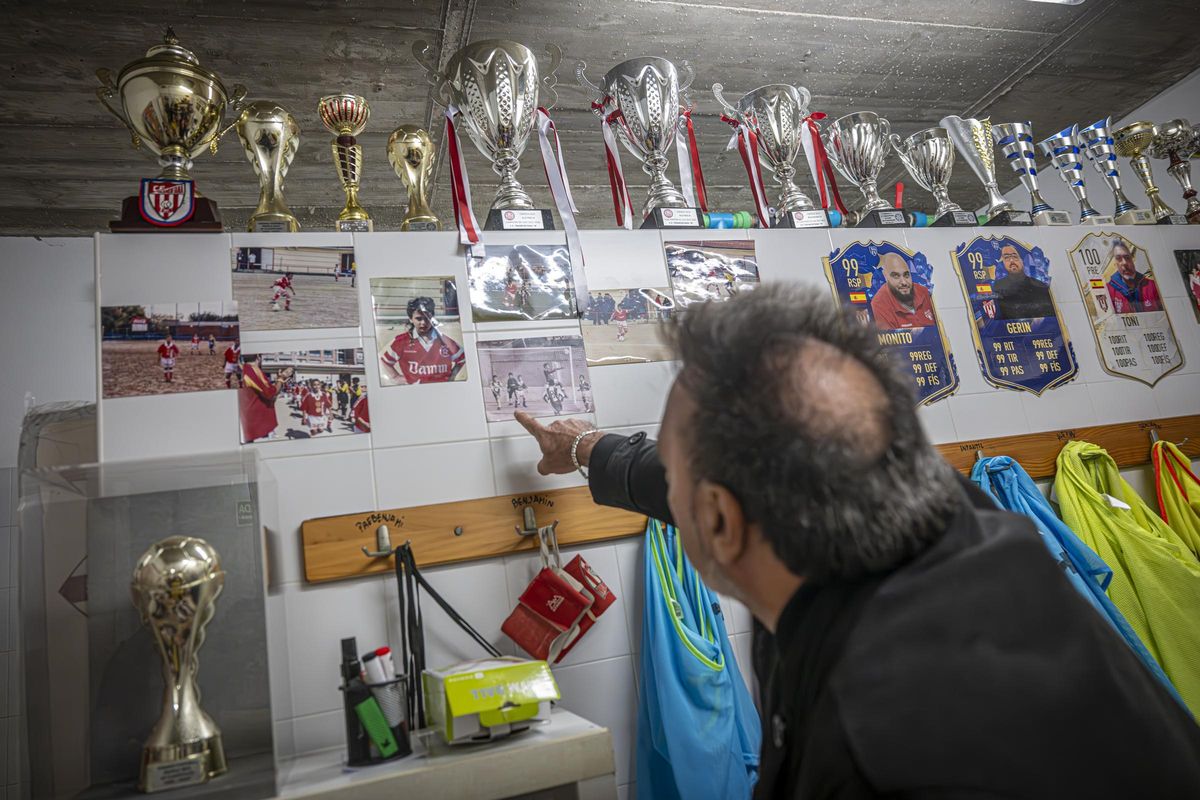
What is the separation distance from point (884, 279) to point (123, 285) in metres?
1.96

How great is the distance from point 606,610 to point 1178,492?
1687mm

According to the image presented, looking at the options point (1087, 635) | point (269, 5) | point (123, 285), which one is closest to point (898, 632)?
point (1087, 635)

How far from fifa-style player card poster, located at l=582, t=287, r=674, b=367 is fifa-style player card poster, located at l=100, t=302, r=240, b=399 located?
0.82 meters

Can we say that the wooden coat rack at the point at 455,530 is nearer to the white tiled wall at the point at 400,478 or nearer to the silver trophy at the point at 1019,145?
the white tiled wall at the point at 400,478

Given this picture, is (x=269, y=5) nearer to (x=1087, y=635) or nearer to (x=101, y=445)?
(x=101, y=445)

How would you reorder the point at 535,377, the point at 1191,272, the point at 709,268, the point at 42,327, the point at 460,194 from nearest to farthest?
the point at 535,377, the point at 460,194, the point at 709,268, the point at 1191,272, the point at 42,327

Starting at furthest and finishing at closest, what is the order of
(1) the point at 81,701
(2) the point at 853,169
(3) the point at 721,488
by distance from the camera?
(2) the point at 853,169 < (1) the point at 81,701 < (3) the point at 721,488

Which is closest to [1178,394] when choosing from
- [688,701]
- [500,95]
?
[688,701]

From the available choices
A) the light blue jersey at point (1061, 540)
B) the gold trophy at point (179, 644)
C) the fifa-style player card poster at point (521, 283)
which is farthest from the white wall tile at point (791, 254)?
the gold trophy at point (179, 644)

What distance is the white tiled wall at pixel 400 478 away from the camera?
154 centimetres

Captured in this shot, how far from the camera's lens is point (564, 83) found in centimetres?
290

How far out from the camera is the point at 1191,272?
2.60 metres

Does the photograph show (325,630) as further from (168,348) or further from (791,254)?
(791,254)

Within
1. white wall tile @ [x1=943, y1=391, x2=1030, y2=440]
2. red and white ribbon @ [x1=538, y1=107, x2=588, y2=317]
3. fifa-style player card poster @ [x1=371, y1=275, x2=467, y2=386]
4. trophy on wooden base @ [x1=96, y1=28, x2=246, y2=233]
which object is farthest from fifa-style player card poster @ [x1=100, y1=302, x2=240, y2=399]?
white wall tile @ [x1=943, y1=391, x2=1030, y2=440]
